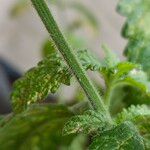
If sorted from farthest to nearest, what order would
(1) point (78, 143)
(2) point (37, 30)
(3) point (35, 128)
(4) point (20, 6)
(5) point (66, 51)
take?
(2) point (37, 30)
(4) point (20, 6)
(1) point (78, 143)
(3) point (35, 128)
(5) point (66, 51)

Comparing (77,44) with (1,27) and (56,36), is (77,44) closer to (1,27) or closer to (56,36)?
(1,27)

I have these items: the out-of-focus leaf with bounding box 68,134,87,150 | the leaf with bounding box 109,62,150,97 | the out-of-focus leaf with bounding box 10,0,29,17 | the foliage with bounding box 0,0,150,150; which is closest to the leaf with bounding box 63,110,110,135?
the foliage with bounding box 0,0,150,150

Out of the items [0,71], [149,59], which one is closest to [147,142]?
[149,59]

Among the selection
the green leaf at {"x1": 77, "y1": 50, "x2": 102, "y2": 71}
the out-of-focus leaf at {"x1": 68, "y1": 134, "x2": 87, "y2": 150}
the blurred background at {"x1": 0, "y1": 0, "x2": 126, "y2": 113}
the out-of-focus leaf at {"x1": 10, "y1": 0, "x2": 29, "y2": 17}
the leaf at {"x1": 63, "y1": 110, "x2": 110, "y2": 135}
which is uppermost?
the out-of-focus leaf at {"x1": 10, "y1": 0, "x2": 29, "y2": 17}

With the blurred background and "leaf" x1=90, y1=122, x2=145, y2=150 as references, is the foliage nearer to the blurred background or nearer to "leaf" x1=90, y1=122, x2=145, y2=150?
"leaf" x1=90, y1=122, x2=145, y2=150

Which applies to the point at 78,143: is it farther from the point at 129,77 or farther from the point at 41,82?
the point at 41,82

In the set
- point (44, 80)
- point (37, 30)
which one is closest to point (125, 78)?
point (44, 80)
